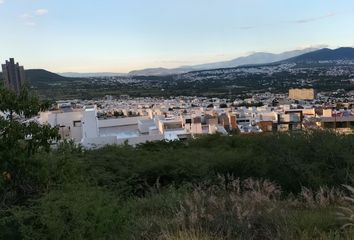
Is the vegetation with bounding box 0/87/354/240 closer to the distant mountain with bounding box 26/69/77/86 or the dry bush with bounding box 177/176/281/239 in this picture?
the dry bush with bounding box 177/176/281/239

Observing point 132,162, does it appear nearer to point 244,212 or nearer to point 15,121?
point 15,121

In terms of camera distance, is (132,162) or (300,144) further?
(132,162)

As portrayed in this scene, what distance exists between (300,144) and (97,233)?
11415mm

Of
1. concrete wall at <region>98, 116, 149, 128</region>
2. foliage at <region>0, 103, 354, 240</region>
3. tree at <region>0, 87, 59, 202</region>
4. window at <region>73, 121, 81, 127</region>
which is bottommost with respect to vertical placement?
A: concrete wall at <region>98, 116, 149, 128</region>

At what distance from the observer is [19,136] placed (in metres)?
6.04

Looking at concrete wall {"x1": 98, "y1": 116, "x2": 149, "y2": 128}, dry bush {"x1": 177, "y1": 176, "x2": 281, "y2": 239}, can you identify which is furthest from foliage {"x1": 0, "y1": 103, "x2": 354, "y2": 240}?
concrete wall {"x1": 98, "y1": 116, "x2": 149, "y2": 128}

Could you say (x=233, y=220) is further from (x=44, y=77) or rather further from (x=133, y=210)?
(x=44, y=77)

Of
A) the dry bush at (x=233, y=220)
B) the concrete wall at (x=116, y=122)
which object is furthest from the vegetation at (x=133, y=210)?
the concrete wall at (x=116, y=122)

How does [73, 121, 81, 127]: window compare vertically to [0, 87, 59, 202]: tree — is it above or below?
below

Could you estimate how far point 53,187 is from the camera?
6320 mm

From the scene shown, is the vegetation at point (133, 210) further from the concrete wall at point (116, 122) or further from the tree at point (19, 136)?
the concrete wall at point (116, 122)

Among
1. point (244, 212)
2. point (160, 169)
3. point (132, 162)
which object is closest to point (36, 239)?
point (244, 212)

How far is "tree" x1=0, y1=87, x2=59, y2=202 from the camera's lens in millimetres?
5949

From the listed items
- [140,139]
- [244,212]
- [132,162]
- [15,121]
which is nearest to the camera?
[244,212]
